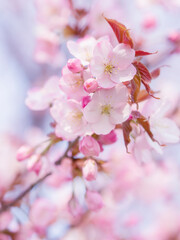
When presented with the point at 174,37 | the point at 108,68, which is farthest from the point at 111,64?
the point at 174,37

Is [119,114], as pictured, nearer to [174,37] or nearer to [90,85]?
[90,85]

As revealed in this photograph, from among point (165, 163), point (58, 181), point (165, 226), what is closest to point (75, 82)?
point (58, 181)

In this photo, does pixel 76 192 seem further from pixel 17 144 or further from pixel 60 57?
pixel 17 144

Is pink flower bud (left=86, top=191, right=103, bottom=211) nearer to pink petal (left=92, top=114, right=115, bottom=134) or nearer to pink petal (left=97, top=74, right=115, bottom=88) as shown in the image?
pink petal (left=92, top=114, right=115, bottom=134)

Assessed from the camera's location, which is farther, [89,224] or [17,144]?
[17,144]

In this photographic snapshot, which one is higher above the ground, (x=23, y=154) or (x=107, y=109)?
(x=107, y=109)

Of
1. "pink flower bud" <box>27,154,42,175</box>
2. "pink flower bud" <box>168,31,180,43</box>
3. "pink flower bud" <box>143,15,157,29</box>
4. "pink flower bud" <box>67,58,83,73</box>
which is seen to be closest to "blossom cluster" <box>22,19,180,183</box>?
"pink flower bud" <box>67,58,83,73</box>
